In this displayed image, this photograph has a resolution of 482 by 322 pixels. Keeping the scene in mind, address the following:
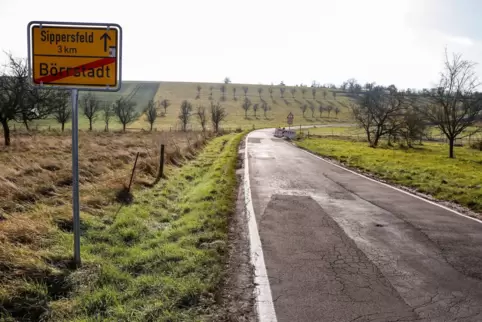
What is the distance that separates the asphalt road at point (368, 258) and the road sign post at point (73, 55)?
3.22m

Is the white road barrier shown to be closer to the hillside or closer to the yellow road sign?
the yellow road sign

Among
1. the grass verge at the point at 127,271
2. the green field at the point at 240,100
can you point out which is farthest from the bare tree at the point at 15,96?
the green field at the point at 240,100

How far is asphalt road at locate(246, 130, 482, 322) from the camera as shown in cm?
367

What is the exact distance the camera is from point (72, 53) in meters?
3.99

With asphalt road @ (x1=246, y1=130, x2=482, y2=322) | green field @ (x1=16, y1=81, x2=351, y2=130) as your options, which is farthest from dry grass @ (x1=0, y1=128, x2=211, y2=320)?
green field @ (x1=16, y1=81, x2=351, y2=130)

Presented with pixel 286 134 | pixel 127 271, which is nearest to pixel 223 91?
pixel 286 134

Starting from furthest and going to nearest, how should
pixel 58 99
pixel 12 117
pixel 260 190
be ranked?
pixel 58 99 < pixel 12 117 < pixel 260 190

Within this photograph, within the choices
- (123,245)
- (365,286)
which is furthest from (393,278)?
(123,245)

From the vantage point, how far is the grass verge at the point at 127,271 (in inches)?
131

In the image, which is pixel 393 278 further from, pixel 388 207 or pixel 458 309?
pixel 388 207

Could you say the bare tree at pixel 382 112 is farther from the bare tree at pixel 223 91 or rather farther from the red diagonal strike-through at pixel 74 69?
the bare tree at pixel 223 91

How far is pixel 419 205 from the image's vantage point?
866cm

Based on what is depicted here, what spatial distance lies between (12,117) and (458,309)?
29.6 meters

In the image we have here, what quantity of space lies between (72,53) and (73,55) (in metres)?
0.02
